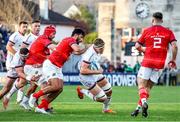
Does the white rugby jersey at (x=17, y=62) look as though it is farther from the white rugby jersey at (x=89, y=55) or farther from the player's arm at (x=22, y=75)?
the white rugby jersey at (x=89, y=55)

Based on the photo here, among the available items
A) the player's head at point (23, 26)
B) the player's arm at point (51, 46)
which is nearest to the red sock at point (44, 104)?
the player's arm at point (51, 46)

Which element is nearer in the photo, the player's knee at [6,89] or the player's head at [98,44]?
the player's head at [98,44]

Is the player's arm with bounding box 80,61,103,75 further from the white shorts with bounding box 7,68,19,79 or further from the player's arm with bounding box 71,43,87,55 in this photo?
the white shorts with bounding box 7,68,19,79

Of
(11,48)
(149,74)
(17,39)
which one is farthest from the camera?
(17,39)

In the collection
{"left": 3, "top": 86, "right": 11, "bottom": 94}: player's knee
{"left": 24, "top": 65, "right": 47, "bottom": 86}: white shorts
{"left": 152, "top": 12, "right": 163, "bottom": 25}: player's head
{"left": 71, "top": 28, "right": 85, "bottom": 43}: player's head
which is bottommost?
{"left": 3, "top": 86, "right": 11, "bottom": 94}: player's knee

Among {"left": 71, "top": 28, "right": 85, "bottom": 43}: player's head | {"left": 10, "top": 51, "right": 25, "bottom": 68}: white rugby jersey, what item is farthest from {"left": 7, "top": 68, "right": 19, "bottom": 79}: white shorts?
{"left": 71, "top": 28, "right": 85, "bottom": 43}: player's head

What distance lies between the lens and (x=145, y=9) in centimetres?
5309

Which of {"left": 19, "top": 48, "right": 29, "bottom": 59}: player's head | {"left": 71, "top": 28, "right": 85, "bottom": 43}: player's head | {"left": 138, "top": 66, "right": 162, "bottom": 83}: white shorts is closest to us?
{"left": 138, "top": 66, "right": 162, "bottom": 83}: white shorts

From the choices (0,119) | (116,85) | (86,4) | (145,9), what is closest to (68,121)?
(0,119)

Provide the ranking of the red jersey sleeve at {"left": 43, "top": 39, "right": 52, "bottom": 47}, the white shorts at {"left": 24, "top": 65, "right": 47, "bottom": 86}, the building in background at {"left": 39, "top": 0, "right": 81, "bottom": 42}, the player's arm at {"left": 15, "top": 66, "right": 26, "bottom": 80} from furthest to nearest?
the building in background at {"left": 39, "top": 0, "right": 81, "bottom": 42}
the player's arm at {"left": 15, "top": 66, "right": 26, "bottom": 80}
the white shorts at {"left": 24, "top": 65, "right": 47, "bottom": 86}
the red jersey sleeve at {"left": 43, "top": 39, "right": 52, "bottom": 47}

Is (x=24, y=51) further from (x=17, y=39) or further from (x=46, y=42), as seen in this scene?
(x=17, y=39)

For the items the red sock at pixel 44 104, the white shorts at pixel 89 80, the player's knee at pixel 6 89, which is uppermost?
the white shorts at pixel 89 80

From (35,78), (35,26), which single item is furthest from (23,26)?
(35,78)

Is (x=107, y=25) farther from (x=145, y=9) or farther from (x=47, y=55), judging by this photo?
(x=47, y=55)
